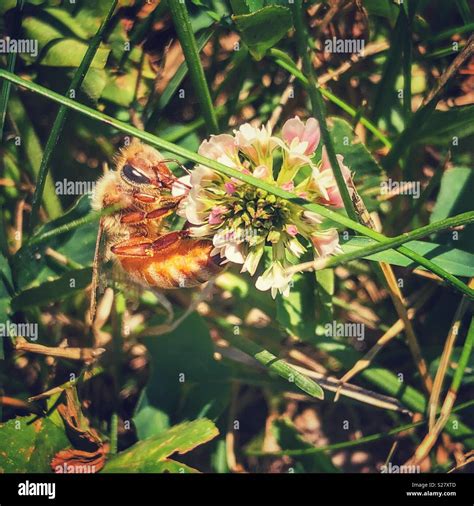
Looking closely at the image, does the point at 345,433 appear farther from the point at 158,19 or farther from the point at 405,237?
the point at 158,19

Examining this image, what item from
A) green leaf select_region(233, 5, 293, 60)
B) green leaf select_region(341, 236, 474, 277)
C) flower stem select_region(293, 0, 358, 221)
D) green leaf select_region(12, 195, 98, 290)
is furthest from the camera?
green leaf select_region(12, 195, 98, 290)

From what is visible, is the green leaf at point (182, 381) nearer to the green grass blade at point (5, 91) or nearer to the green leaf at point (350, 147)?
the green leaf at point (350, 147)

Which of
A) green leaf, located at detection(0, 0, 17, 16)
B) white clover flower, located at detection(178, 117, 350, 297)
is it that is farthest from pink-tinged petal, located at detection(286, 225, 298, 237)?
green leaf, located at detection(0, 0, 17, 16)

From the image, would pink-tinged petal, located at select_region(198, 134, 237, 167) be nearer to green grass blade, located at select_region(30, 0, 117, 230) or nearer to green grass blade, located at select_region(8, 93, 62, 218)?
green grass blade, located at select_region(30, 0, 117, 230)

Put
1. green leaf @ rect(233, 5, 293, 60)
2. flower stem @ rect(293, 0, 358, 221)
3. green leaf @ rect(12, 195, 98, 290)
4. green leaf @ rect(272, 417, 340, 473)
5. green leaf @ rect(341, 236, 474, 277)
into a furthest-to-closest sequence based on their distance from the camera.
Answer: green leaf @ rect(272, 417, 340, 473) < green leaf @ rect(12, 195, 98, 290) < green leaf @ rect(341, 236, 474, 277) < green leaf @ rect(233, 5, 293, 60) < flower stem @ rect(293, 0, 358, 221)

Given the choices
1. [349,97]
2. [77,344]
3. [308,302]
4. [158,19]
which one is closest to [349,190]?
[308,302]
